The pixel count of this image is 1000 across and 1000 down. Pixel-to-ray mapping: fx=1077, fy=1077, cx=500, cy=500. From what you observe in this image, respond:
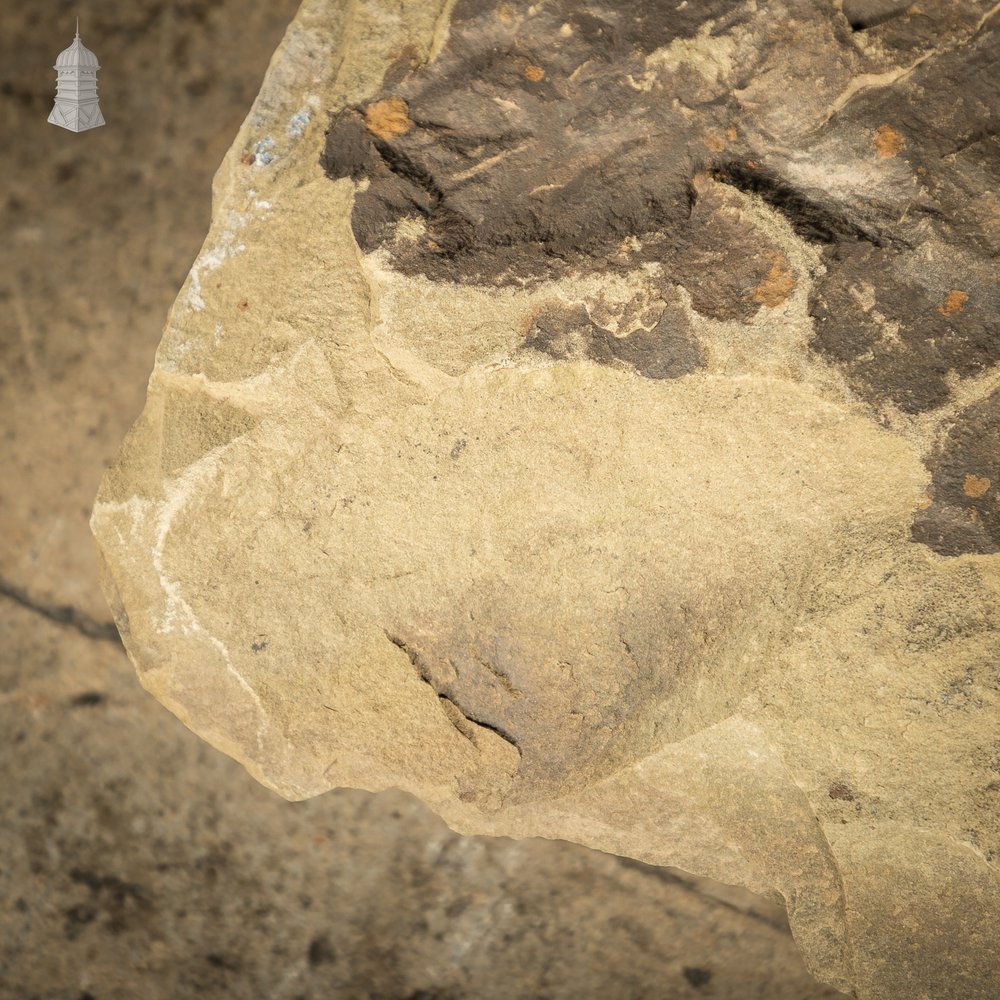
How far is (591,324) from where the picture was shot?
107 cm

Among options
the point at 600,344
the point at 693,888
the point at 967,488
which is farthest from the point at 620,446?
the point at 693,888

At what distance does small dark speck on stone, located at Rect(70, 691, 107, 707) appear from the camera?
1.67 metres

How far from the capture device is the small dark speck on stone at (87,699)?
1670 millimetres

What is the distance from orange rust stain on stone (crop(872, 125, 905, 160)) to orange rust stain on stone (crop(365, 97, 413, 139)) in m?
Answer: 0.46

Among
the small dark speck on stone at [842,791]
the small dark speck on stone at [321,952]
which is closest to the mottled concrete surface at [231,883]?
the small dark speck on stone at [321,952]

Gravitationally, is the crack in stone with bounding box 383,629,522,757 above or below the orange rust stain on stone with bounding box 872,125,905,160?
below

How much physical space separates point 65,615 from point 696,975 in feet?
3.69

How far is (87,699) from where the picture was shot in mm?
1671

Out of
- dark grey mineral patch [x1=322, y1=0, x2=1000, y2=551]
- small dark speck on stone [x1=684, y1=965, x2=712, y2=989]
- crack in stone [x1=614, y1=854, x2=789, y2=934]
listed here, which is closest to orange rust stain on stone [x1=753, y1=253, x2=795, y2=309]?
dark grey mineral patch [x1=322, y1=0, x2=1000, y2=551]

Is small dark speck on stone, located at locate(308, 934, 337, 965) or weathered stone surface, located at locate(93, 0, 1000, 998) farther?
small dark speck on stone, located at locate(308, 934, 337, 965)

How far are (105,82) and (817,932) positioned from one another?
1467mm

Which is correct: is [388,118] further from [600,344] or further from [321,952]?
[321,952]

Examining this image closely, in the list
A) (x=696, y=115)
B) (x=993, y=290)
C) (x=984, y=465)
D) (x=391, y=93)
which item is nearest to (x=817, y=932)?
(x=984, y=465)

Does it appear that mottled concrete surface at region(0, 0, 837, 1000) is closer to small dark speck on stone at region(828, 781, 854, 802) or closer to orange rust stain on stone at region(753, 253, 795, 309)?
small dark speck on stone at region(828, 781, 854, 802)
